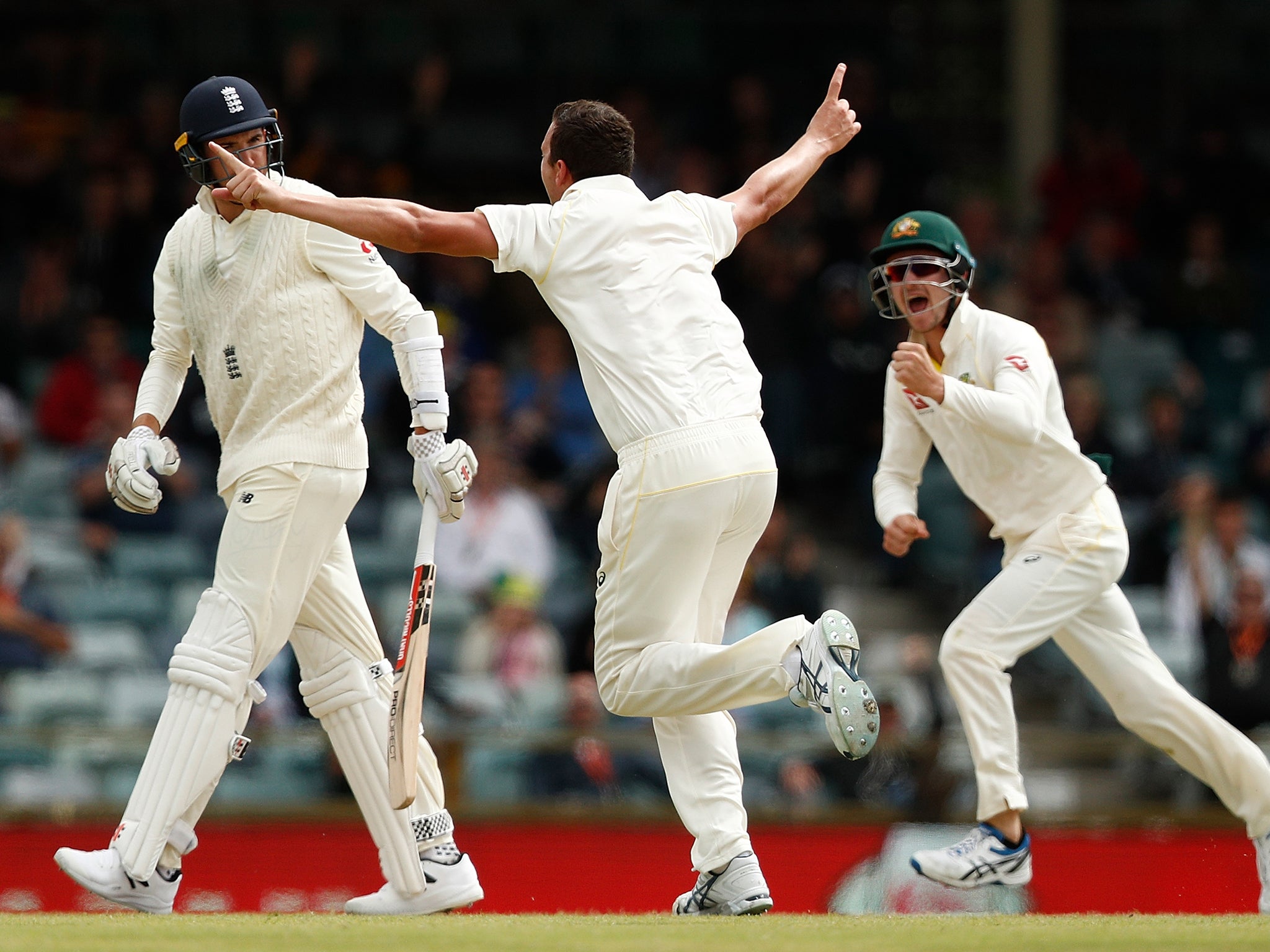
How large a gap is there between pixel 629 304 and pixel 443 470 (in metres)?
0.74

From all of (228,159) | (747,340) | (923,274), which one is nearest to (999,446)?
(923,274)

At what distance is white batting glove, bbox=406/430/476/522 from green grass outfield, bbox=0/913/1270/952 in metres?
1.20

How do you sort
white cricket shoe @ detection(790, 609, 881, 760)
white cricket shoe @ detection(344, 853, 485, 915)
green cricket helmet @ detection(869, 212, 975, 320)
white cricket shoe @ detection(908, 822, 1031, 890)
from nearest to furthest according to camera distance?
white cricket shoe @ detection(790, 609, 881, 760) < white cricket shoe @ detection(344, 853, 485, 915) < white cricket shoe @ detection(908, 822, 1031, 890) < green cricket helmet @ detection(869, 212, 975, 320)

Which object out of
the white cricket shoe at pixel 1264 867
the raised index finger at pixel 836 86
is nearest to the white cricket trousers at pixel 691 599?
the raised index finger at pixel 836 86

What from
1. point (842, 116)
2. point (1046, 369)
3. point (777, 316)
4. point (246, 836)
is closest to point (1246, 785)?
point (1046, 369)

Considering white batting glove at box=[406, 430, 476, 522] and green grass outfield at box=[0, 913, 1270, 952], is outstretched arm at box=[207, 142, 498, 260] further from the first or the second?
green grass outfield at box=[0, 913, 1270, 952]

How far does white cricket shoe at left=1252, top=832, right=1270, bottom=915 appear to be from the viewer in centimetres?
600

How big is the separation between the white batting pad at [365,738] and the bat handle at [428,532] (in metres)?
0.46

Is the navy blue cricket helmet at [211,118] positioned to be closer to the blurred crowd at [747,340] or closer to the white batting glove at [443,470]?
the white batting glove at [443,470]

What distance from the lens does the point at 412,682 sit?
17.2 ft

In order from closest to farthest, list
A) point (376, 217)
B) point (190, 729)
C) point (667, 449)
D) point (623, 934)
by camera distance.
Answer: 1. point (623, 934)
2. point (376, 217)
3. point (667, 449)
4. point (190, 729)

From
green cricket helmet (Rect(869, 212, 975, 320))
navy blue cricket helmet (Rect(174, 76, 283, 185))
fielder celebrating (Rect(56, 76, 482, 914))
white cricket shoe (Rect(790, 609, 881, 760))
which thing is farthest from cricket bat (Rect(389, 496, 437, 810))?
green cricket helmet (Rect(869, 212, 975, 320))

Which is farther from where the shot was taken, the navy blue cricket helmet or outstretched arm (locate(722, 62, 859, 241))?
outstretched arm (locate(722, 62, 859, 241))

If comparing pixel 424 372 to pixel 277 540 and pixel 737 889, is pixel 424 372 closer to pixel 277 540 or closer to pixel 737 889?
pixel 277 540
